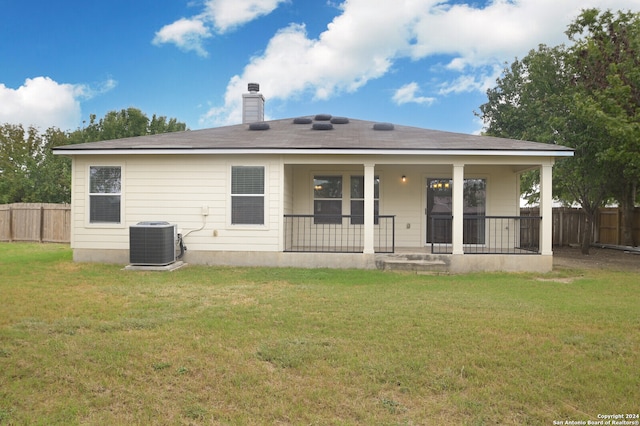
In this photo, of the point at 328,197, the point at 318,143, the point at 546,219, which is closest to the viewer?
the point at 546,219

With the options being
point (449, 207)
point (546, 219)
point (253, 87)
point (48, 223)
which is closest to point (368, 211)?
point (449, 207)

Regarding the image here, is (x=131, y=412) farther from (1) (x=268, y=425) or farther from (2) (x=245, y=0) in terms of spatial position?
(2) (x=245, y=0)

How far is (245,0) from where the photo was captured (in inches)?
521

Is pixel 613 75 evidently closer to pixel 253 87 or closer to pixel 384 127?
pixel 384 127

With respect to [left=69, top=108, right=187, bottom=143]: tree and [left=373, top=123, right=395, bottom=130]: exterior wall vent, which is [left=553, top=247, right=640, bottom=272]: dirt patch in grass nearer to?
[left=373, top=123, right=395, bottom=130]: exterior wall vent

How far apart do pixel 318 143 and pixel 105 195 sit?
16.4 feet

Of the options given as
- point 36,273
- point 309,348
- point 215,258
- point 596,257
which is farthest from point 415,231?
point 36,273

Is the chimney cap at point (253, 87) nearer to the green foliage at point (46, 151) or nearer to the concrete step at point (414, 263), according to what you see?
the concrete step at point (414, 263)

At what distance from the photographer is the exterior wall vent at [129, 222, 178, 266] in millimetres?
8633

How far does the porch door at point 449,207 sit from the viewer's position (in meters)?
11.1

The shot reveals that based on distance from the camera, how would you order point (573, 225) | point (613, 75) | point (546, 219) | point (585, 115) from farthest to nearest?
point (573, 225) < point (585, 115) < point (613, 75) < point (546, 219)

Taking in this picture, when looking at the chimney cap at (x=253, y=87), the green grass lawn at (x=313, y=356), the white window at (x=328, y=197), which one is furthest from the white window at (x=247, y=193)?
the chimney cap at (x=253, y=87)

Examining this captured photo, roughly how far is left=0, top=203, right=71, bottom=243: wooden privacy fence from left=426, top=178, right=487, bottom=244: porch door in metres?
13.1

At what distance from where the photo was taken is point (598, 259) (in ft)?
38.9
